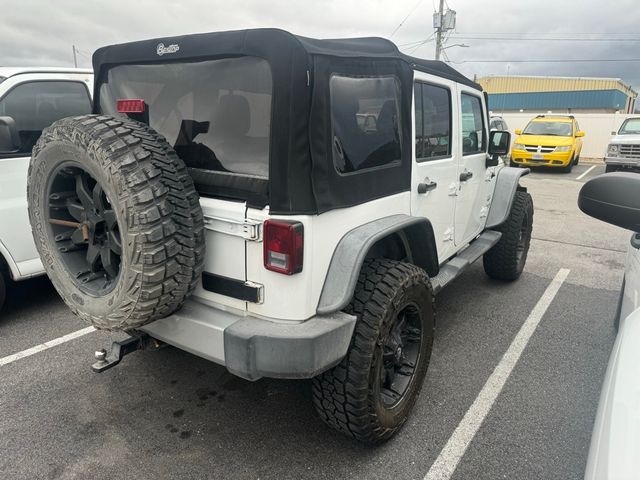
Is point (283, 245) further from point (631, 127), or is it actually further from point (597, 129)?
point (597, 129)

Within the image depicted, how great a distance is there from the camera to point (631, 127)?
14.9 meters

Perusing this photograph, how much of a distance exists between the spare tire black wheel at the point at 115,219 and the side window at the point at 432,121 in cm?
159

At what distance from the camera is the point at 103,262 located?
88.4 inches

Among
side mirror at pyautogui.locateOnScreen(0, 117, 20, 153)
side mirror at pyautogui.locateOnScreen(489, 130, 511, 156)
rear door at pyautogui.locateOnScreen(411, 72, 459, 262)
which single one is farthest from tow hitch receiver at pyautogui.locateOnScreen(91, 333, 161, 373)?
side mirror at pyautogui.locateOnScreen(489, 130, 511, 156)

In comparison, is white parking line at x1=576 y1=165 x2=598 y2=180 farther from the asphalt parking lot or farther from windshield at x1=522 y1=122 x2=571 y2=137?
the asphalt parking lot

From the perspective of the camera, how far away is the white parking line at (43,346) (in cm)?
338

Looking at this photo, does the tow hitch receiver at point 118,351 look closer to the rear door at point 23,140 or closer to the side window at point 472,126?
the rear door at point 23,140

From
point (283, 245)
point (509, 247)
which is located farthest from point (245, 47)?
point (509, 247)

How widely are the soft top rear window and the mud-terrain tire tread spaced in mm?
3350

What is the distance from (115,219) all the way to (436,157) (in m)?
2.17

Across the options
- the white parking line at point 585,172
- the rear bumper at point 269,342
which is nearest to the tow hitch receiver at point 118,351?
the rear bumper at point 269,342

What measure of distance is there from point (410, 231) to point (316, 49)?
127cm

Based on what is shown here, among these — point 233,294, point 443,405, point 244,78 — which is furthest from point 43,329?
point 443,405

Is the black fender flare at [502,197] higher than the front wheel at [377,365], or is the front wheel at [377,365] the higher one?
the black fender flare at [502,197]
